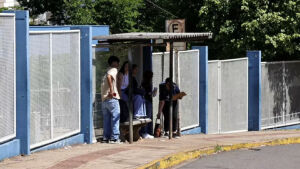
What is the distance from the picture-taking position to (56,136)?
12.7 m

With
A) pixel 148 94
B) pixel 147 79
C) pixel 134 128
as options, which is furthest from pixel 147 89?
pixel 134 128

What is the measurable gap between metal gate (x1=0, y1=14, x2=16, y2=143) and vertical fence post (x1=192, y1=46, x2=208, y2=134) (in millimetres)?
8232

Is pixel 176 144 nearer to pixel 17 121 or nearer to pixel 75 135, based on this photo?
pixel 75 135

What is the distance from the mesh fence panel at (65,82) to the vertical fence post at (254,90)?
857cm

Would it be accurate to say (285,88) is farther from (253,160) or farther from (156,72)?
(253,160)

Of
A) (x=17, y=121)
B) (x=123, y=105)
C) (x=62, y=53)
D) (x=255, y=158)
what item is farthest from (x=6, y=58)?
(x=255, y=158)

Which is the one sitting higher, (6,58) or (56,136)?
(6,58)

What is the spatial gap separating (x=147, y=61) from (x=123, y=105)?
1907mm

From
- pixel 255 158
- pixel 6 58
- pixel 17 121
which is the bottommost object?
pixel 255 158

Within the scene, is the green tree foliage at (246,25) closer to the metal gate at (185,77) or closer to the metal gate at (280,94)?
the metal gate at (280,94)

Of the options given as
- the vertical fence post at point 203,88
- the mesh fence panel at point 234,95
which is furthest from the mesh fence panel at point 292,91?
the vertical fence post at point 203,88

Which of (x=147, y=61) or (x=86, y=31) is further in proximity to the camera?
(x=147, y=61)

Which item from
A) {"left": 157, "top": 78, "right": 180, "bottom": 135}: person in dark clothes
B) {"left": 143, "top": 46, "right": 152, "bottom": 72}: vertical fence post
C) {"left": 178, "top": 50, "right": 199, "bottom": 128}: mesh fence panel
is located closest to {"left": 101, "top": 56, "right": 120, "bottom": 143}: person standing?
{"left": 143, "top": 46, "right": 152, "bottom": 72}: vertical fence post

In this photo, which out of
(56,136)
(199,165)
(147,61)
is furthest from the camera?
(147,61)
